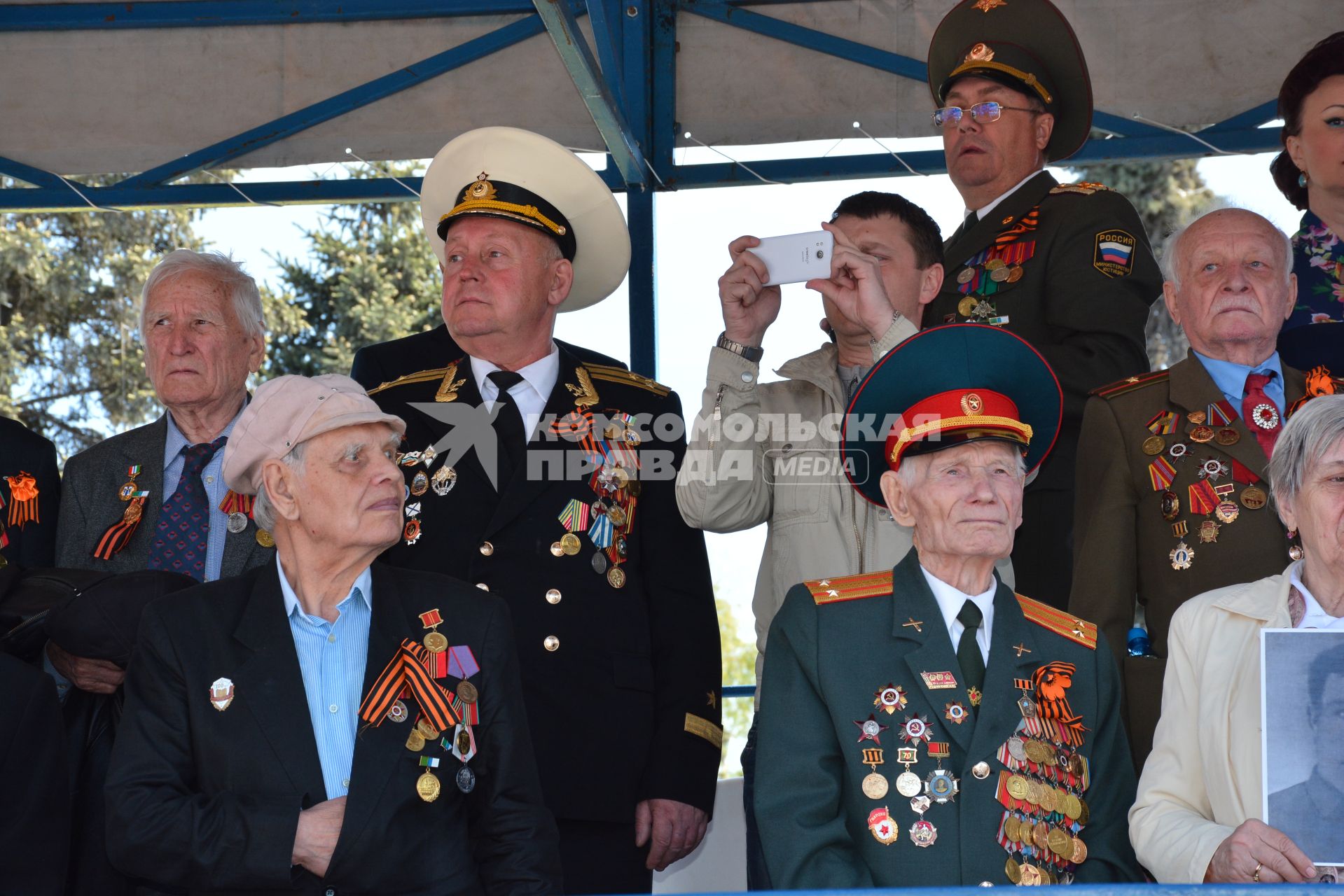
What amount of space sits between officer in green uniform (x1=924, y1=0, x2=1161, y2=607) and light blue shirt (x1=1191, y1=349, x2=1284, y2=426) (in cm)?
26

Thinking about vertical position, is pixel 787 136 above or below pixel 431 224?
above

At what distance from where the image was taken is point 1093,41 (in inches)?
202

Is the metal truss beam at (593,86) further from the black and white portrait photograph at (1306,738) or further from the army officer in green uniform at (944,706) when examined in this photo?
the black and white portrait photograph at (1306,738)

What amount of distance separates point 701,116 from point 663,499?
2187mm

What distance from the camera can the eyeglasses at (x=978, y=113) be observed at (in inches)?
155

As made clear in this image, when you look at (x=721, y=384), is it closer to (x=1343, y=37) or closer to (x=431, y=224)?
(x=431, y=224)

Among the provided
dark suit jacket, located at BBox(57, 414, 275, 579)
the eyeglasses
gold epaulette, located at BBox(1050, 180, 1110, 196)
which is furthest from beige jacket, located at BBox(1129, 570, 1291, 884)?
dark suit jacket, located at BBox(57, 414, 275, 579)

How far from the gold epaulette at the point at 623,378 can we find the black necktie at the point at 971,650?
1207 mm

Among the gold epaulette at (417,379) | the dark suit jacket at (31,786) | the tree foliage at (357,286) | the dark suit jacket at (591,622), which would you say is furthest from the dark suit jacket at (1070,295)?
the tree foliage at (357,286)

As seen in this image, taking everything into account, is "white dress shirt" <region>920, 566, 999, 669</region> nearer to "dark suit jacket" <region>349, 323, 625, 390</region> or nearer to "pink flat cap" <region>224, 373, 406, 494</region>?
"pink flat cap" <region>224, 373, 406, 494</region>

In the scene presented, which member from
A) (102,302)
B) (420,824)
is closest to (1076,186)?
(420,824)

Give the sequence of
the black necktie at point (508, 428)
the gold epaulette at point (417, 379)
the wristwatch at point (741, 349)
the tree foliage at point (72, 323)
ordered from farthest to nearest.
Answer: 1. the tree foliage at point (72, 323)
2. the gold epaulette at point (417, 379)
3. the black necktie at point (508, 428)
4. the wristwatch at point (741, 349)

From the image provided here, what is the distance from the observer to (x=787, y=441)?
336 centimetres

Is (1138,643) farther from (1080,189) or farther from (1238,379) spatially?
(1080,189)
